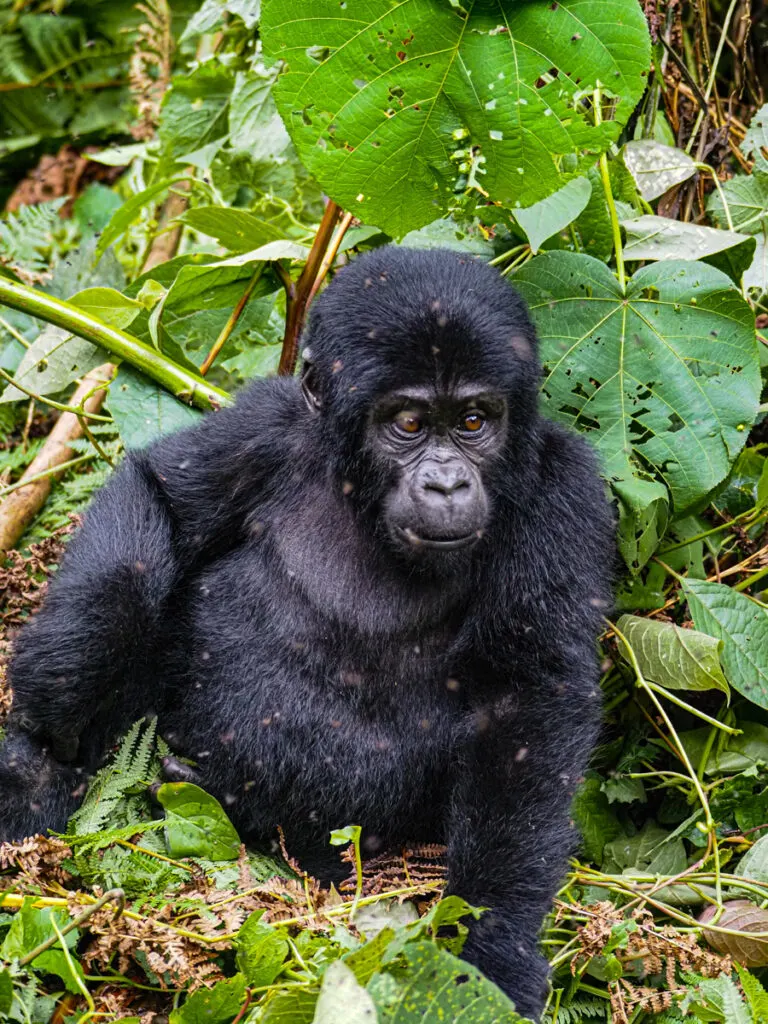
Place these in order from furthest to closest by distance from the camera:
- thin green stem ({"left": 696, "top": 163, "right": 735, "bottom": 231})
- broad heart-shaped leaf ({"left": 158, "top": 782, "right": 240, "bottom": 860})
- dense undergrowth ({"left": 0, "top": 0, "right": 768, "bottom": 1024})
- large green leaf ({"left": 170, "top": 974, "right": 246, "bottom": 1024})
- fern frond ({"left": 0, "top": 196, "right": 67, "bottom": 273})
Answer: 1. fern frond ({"left": 0, "top": 196, "right": 67, "bottom": 273})
2. thin green stem ({"left": 696, "top": 163, "right": 735, "bottom": 231})
3. broad heart-shaped leaf ({"left": 158, "top": 782, "right": 240, "bottom": 860})
4. dense undergrowth ({"left": 0, "top": 0, "right": 768, "bottom": 1024})
5. large green leaf ({"left": 170, "top": 974, "right": 246, "bottom": 1024})

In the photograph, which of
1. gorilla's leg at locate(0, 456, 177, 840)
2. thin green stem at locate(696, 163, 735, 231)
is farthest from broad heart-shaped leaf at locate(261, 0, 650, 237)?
gorilla's leg at locate(0, 456, 177, 840)

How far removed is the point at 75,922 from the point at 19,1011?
0.32 m

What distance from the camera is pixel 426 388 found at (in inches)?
130

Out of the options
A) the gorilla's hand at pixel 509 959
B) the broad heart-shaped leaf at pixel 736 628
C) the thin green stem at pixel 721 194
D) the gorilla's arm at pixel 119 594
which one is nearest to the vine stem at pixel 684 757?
the broad heart-shaped leaf at pixel 736 628

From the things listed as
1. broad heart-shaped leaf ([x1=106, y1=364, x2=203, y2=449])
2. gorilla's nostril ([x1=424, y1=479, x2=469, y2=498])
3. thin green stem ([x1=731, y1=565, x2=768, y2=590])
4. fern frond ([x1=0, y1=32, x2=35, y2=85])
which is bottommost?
thin green stem ([x1=731, y1=565, x2=768, y2=590])

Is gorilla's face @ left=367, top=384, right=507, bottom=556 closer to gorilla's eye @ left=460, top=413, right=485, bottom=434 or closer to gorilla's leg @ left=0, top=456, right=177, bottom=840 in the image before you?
gorilla's eye @ left=460, top=413, right=485, bottom=434

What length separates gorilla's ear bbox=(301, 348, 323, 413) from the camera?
3592 millimetres

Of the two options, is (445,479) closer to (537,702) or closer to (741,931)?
(537,702)

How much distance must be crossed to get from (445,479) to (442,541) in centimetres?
17

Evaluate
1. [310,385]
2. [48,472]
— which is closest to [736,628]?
[310,385]

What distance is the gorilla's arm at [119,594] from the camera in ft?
11.7

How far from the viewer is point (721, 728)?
13.3 feet

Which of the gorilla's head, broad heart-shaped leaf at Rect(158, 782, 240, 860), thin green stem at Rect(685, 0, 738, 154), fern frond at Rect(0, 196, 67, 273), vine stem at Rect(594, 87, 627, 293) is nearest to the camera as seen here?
the gorilla's head

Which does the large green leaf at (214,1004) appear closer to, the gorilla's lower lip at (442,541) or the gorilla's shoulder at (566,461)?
the gorilla's lower lip at (442,541)
